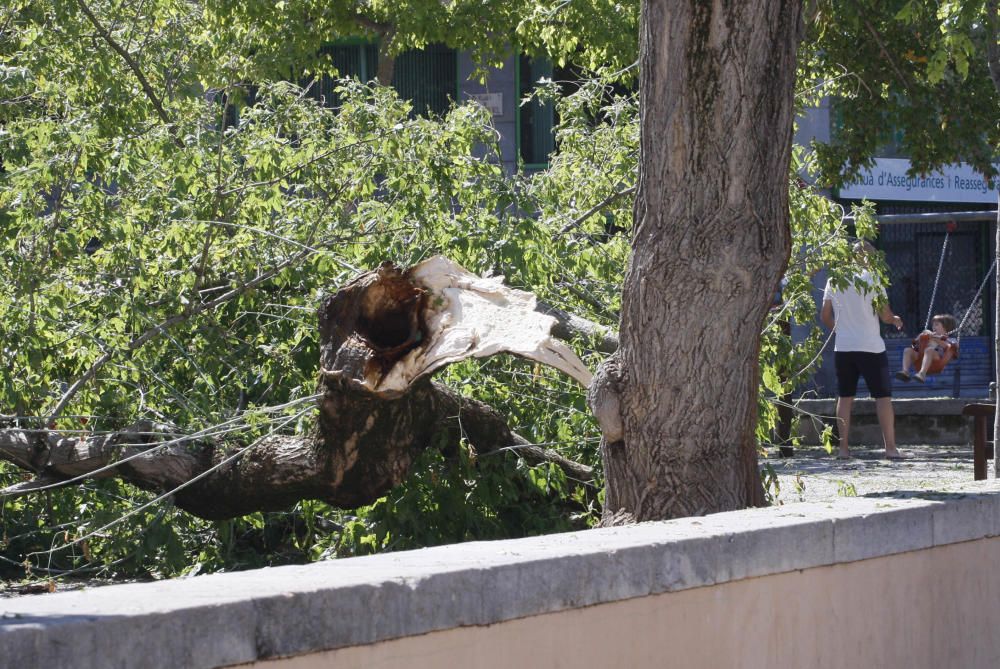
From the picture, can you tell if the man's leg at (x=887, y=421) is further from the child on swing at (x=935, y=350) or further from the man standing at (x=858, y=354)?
the child on swing at (x=935, y=350)

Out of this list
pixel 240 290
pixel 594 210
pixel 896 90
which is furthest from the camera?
pixel 896 90

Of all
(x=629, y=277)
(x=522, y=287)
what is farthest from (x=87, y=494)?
(x=629, y=277)

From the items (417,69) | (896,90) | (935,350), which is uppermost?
(417,69)

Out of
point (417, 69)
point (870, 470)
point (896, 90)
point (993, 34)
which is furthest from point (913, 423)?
point (417, 69)

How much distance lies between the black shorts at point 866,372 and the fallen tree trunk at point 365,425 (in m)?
6.13

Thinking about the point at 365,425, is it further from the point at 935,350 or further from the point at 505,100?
the point at 505,100

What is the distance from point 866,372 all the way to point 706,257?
286 inches

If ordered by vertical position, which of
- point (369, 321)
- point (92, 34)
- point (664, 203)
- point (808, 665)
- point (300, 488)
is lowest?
point (808, 665)

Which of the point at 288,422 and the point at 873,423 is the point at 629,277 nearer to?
the point at 288,422

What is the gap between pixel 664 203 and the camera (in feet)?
18.2

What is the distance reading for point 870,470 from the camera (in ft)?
37.3

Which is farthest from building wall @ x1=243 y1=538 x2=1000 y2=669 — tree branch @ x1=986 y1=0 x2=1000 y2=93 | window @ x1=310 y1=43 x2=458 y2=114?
window @ x1=310 y1=43 x2=458 y2=114

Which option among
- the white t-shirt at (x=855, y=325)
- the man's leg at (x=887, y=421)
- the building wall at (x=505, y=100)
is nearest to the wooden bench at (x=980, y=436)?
the man's leg at (x=887, y=421)

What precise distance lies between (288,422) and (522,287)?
160 centimetres
